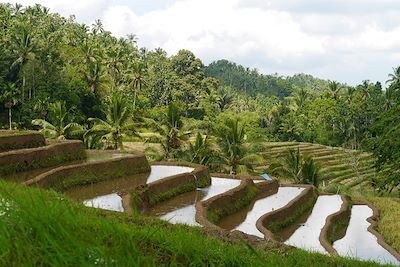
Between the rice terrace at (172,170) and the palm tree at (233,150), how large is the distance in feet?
0.23

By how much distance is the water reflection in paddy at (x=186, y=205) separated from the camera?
1345cm

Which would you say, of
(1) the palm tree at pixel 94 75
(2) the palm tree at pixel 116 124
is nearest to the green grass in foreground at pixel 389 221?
(2) the palm tree at pixel 116 124

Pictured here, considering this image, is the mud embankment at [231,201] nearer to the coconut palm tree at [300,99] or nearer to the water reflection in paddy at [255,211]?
the water reflection in paddy at [255,211]

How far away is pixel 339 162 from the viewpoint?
153ft

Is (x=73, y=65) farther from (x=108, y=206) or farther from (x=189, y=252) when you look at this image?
(x=189, y=252)

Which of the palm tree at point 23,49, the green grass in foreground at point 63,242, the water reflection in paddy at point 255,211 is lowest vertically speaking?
the water reflection in paddy at point 255,211

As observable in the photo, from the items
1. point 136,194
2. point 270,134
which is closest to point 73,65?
point 270,134

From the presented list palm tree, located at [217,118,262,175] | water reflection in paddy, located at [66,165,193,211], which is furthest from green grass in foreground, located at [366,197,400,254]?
water reflection in paddy, located at [66,165,193,211]

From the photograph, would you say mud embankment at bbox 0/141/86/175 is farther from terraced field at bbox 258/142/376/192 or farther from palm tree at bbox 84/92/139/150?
terraced field at bbox 258/142/376/192

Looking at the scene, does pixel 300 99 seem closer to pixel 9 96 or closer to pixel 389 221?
pixel 9 96

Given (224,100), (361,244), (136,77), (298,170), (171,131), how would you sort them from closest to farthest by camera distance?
(361,244)
(171,131)
(298,170)
(136,77)
(224,100)

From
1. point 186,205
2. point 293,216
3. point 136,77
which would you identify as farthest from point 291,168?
point 136,77

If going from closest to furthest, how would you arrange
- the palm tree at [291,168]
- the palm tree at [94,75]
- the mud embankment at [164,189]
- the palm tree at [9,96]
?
the mud embankment at [164,189] < the palm tree at [291,168] < the palm tree at [9,96] < the palm tree at [94,75]

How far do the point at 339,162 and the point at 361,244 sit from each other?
31.3m
